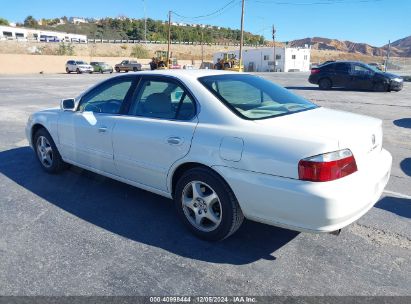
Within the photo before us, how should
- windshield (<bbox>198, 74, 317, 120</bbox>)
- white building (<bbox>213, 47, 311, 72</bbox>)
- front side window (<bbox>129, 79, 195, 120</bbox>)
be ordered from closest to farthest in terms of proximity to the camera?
windshield (<bbox>198, 74, 317, 120</bbox>) < front side window (<bbox>129, 79, 195, 120</bbox>) < white building (<bbox>213, 47, 311, 72</bbox>)

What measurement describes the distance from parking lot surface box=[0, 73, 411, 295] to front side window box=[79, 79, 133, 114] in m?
1.03

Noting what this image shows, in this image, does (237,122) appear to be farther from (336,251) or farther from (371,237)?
(371,237)

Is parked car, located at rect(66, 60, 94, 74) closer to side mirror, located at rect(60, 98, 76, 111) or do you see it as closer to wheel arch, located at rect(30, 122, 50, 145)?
wheel arch, located at rect(30, 122, 50, 145)

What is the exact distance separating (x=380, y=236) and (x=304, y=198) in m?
1.30

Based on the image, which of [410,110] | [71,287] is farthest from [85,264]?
[410,110]

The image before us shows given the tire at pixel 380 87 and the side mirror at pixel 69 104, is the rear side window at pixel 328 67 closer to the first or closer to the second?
the tire at pixel 380 87

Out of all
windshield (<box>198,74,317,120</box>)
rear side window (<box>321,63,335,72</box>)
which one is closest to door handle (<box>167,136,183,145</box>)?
windshield (<box>198,74,317,120</box>)

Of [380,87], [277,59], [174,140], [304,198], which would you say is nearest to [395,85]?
[380,87]

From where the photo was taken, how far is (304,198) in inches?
105

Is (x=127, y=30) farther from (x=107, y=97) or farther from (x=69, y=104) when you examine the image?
(x=107, y=97)

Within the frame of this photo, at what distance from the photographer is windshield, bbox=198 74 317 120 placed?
336 centimetres

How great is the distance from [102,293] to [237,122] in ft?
5.47

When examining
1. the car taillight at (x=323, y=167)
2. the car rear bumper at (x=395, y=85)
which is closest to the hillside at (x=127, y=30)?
the car rear bumper at (x=395, y=85)

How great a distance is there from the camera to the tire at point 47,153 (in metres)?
5.01
